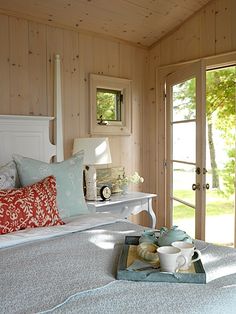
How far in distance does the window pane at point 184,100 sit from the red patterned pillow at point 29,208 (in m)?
1.68

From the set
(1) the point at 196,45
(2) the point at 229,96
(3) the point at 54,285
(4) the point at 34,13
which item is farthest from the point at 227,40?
(3) the point at 54,285

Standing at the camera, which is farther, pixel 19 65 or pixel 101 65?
pixel 101 65

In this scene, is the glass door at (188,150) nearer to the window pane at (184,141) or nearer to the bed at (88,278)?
the window pane at (184,141)

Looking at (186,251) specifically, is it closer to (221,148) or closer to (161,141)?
(161,141)

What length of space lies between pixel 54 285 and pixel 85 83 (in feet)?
7.53

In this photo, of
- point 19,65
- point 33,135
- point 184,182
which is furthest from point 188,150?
point 19,65

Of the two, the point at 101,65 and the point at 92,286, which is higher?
the point at 101,65

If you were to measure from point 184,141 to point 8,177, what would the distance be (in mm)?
1800

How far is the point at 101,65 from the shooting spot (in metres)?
3.28

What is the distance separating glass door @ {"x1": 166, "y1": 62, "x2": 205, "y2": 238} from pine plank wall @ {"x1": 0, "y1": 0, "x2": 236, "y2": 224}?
0.71 ft

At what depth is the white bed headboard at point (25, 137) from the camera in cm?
252

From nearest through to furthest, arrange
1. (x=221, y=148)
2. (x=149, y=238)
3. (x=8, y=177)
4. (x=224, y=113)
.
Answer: (x=149, y=238) < (x=8, y=177) < (x=224, y=113) < (x=221, y=148)

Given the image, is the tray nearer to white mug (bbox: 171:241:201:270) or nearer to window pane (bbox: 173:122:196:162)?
white mug (bbox: 171:241:201:270)

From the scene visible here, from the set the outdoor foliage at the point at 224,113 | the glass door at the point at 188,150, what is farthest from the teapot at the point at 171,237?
the outdoor foliage at the point at 224,113
